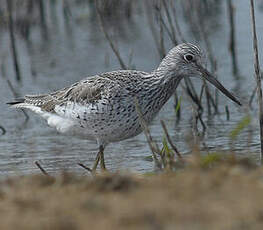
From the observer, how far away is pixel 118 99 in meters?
6.82

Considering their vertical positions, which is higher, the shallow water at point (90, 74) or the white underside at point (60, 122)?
the white underside at point (60, 122)

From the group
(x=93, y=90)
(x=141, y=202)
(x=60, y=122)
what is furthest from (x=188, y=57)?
(x=141, y=202)

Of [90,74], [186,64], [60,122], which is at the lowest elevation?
[90,74]

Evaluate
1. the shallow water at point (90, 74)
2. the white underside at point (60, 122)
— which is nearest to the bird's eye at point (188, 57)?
the shallow water at point (90, 74)

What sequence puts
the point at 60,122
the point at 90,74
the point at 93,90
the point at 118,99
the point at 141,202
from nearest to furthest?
the point at 141,202, the point at 118,99, the point at 93,90, the point at 60,122, the point at 90,74

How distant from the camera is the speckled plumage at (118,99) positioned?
6812 millimetres

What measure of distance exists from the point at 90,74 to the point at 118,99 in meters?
5.43

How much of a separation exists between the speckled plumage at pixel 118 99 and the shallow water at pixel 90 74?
1.57 ft

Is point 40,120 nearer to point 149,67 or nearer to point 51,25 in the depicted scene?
point 149,67

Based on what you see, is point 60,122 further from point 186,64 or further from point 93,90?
point 186,64

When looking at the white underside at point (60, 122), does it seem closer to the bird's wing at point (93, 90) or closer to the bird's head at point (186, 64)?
the bird's wing at point (93, 90)

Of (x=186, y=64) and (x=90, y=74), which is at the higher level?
(x=186, y=64)

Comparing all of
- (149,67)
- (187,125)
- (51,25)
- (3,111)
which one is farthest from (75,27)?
(187,125)

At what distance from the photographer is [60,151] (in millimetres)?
8359
